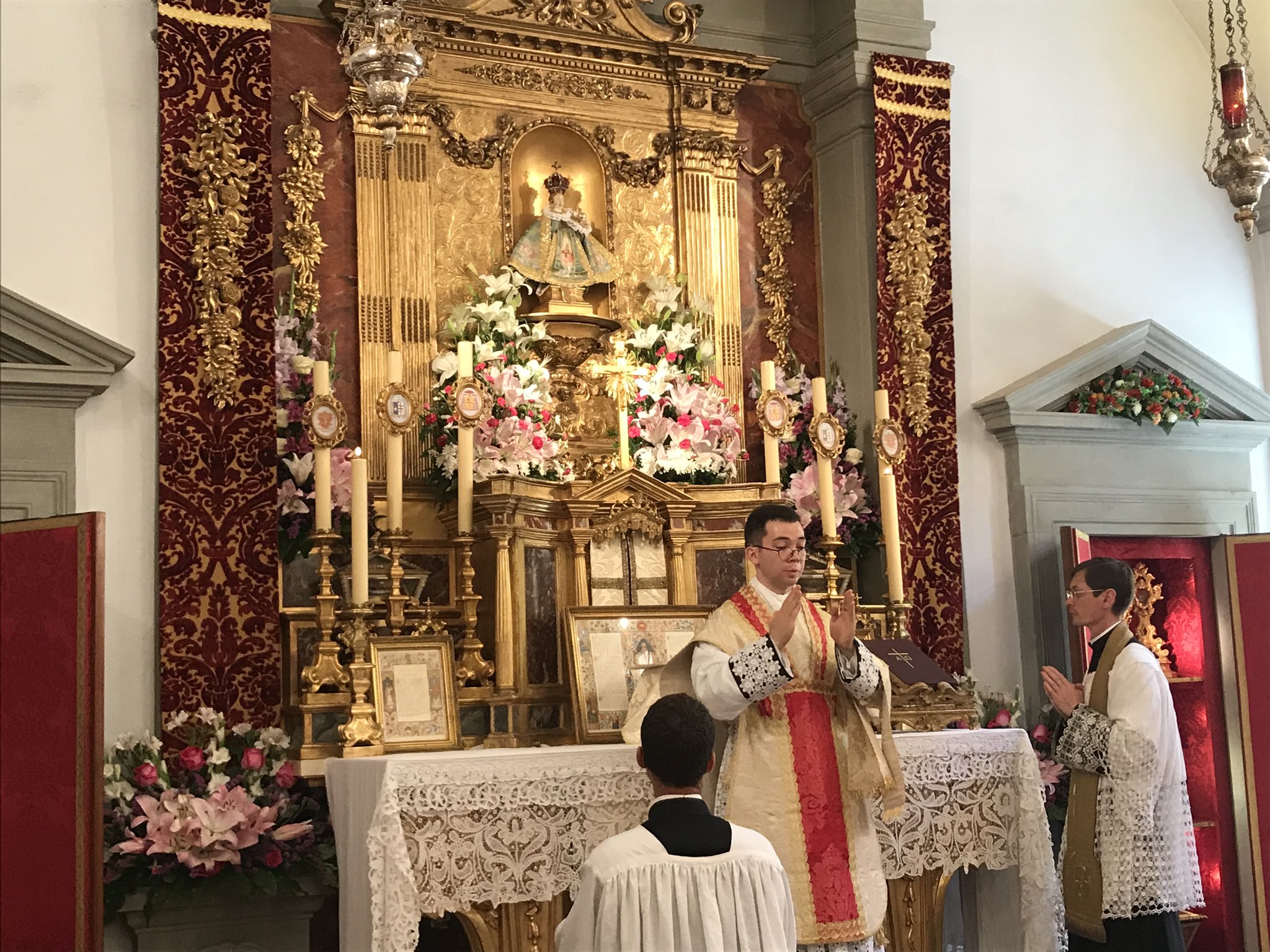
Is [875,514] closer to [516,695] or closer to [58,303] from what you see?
[516,695]

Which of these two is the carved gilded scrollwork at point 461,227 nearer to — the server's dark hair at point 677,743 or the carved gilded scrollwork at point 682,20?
the carved gilded scrollwork at point 682,20

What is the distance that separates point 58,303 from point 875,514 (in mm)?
4113

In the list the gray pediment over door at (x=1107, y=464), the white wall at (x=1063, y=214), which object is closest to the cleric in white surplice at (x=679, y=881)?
the white wall at (x=1063, y=214)

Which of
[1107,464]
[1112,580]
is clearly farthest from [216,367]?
[1107,464]

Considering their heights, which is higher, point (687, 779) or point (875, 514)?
point (875, 514)

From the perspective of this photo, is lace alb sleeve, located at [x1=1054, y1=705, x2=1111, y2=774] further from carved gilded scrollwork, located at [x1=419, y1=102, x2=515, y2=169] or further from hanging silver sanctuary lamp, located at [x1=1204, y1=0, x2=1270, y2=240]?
carved gilded scrollwork, located at [x1=419, y1=102, x2=515, y2=169]

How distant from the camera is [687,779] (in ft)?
12.3

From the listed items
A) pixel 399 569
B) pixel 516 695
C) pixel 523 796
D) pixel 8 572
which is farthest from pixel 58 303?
pixel 523 796

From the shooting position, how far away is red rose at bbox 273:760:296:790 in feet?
20.7

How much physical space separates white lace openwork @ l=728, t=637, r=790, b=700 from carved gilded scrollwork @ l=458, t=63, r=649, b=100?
413 cm

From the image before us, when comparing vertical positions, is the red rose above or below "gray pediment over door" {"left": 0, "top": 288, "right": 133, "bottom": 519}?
below

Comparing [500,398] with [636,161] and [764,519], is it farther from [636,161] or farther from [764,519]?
[764,519]

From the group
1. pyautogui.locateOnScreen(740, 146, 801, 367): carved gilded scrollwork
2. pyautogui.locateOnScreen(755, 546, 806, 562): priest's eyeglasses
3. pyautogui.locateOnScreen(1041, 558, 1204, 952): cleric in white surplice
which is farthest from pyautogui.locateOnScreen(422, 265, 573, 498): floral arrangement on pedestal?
pyautogui.locateOnScreen(1041, 558, 1204, 952): cleric in white surplice

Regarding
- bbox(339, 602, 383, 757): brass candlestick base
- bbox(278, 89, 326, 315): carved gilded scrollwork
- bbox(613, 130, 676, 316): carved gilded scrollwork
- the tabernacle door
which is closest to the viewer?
the tabernacle door
